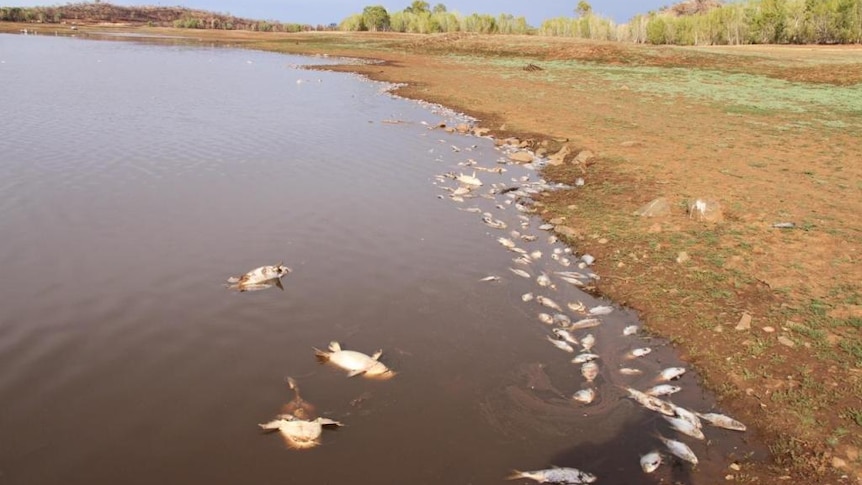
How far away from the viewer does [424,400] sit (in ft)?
18.0

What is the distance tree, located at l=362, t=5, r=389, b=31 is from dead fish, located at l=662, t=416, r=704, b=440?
135 metres

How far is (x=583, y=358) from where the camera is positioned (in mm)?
6312

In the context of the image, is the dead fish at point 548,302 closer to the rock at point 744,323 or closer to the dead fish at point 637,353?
the dead fish at point 637,353

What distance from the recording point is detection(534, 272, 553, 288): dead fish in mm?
8219

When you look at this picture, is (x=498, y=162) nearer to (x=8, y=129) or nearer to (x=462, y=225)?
(x=462, y=225)

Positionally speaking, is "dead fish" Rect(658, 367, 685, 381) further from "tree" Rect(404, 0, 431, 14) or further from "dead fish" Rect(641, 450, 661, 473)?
"tree" Rect(404, 0, 431, 14)

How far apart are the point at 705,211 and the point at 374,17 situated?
13035 centimetres

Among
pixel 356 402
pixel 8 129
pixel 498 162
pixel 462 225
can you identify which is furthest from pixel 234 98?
pixel 356 402

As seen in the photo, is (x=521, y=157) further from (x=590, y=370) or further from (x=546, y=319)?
(x=590, y=370)

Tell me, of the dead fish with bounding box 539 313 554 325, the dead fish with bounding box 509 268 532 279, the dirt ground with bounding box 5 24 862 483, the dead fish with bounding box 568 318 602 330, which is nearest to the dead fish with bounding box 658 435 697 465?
the dirt ground with bounding box 5 24 862 483

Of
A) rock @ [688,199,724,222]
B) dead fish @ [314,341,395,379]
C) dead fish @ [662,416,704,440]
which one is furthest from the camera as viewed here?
rock @ [688,199,724,222]

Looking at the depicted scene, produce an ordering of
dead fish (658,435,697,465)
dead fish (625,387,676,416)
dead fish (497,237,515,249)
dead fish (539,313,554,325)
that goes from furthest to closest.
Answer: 1. dead fish (497,237,515,249)
2. dead fish (539,313,554,325)
3. dead fish (625,387,676,416)
4. dead fish (658,435,697,465)

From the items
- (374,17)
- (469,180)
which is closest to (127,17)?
(374,17)

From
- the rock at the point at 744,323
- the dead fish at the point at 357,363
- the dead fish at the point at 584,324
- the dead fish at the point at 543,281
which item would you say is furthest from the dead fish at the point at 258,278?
the rock at the point at 744,323
